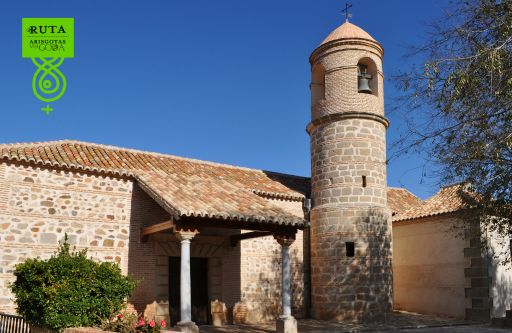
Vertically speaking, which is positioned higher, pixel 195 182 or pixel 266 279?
pixel 195 182

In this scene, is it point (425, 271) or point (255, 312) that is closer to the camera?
point (255, 312)

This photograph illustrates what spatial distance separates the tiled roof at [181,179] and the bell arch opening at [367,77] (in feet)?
12.6

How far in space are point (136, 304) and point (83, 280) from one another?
4.16 m

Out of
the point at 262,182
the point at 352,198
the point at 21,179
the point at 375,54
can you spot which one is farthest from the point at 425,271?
the point at 21,179

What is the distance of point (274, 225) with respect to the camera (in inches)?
504

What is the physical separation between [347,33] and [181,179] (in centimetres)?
685

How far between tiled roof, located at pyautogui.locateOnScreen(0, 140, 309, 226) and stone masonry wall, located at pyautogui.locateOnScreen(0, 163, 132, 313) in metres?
0.37

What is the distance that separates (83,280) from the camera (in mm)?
9359

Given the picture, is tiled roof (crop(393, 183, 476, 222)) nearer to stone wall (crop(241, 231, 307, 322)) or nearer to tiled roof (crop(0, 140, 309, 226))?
tiled roof (crop(0, 140, 309, 226))

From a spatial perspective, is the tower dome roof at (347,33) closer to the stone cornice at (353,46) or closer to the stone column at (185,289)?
the stone cornice at (353,46)

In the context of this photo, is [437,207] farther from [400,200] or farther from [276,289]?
[276,289]

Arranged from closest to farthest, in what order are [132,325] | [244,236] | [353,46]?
1. [132,325]
2. [244,236]
3. [353,46]

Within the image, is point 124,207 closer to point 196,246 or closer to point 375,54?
point 196,246

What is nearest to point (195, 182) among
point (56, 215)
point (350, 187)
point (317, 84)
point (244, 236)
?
point (244, 236)
